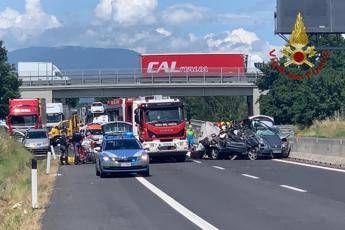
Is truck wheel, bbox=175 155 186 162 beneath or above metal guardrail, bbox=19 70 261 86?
beneath

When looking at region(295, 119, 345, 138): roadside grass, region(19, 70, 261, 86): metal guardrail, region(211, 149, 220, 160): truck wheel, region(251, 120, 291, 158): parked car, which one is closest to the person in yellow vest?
region(211, 149, 220, 160): truck wheel

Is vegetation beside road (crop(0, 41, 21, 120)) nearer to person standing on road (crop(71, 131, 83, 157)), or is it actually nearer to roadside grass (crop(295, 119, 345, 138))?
roadside grass (crop(295, 119, 345, 138))

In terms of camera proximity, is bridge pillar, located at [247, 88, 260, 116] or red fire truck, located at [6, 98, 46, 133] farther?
bridge pillar, located at [247, 88, 260, 116]

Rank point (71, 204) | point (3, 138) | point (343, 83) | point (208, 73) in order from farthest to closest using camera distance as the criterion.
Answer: point (208, 73), point (343, 83), point (3, 138), point (71, 204)

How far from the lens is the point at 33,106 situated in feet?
201

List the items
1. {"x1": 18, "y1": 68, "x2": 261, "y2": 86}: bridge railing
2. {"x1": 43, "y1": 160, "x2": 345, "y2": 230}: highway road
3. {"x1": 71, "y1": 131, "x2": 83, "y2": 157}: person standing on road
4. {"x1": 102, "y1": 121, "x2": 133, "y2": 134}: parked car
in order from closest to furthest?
{"x1": 43, "y1": 160, "x2": 345, "y2": 230}: highway road
{"x1": 71, "y1": 131, "x2": 83, "y2": 157}: person standing on road
{"x1": 102, "y1": 121, "x2": 133, "y2": 134}: parked car
{"x1": 18, "y1": 68, "x2": 261, "y2": 86}: bridge railing

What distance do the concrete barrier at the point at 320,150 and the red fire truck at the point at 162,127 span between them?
17.2 ft

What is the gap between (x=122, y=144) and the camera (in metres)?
31.8

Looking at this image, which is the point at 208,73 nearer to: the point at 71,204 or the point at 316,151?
the point at 316,151

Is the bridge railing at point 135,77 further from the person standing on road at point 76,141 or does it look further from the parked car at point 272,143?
the parked car at point 272,143

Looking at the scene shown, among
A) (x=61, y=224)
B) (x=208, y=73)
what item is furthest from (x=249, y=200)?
(x=208, y=73)

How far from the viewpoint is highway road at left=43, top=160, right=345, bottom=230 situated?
16.0m

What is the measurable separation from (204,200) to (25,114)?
42.5 metres

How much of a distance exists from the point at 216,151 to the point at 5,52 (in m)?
49.9
